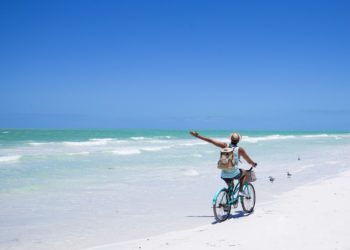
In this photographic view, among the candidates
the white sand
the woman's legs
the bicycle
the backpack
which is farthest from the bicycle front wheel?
the backpack

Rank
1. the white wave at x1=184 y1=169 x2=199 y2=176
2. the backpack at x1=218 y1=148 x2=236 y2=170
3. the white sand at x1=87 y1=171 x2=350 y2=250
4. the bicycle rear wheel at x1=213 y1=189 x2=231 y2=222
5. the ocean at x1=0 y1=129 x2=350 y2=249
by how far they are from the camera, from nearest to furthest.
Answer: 1. the white sand at x1=87 y1=171 x2=350 y2=250
2. the ocean at x1=0 y1=129 x2=350 y2=249
3. the backpack at x1=218 y1=148 x2=236 y2=170
4. the bicycle rear wheel at x1=213 y1=189 x2=231 y2=222
5. the white wave at x1=184 y1=169 x2=199 y2=176

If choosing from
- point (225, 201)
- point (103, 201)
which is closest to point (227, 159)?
point (225, 201)

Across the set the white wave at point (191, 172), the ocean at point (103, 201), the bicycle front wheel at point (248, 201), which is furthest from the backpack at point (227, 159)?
the white wave at point (191, 172)

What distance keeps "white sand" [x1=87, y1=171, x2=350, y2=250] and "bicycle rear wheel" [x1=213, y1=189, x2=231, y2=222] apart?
0.57ft

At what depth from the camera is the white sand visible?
5.32 m

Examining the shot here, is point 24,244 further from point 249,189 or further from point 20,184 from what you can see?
point 20,184

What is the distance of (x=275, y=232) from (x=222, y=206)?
64.2 inches

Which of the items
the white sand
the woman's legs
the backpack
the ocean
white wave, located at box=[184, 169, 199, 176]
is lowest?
the ocean

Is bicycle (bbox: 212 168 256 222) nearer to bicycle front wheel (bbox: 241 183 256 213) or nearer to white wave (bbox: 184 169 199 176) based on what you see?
bicycle front wheel (bbox: 241 183 256 213)

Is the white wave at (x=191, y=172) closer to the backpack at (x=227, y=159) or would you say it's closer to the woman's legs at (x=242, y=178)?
the woman's legs at (x=242, y=178)

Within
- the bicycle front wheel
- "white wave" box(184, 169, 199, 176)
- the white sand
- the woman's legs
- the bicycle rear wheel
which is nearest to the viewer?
the white sand

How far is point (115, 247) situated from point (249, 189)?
3.27 m

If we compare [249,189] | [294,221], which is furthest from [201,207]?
[294,221]

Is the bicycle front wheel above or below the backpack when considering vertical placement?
below
